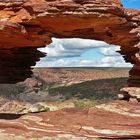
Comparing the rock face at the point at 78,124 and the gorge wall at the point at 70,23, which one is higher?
the gorge wall at the point at 70,23

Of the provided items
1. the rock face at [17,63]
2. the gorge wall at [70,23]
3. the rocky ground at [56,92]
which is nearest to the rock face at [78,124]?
the gorge wall at [70,23]

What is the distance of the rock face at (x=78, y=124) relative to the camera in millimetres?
16625

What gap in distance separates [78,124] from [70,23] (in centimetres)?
434

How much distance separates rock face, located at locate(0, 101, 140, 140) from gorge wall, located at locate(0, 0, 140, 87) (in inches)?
130

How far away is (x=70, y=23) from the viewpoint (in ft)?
61.1

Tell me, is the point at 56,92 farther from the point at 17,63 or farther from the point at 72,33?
the point at 72,33

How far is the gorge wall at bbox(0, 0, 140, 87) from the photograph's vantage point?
57.7 ft

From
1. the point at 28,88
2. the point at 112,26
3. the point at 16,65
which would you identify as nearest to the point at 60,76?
the point at 28,88

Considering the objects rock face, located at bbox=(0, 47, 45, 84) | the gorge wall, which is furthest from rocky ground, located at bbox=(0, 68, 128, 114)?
the gorge wall

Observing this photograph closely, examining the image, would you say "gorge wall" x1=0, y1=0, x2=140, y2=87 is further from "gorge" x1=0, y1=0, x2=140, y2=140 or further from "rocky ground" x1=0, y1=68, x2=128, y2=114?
"rocky ground" x1=0, y1=68, x2=128, y2=114

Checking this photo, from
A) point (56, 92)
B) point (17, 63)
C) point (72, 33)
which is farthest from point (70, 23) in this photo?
point (56, 92)

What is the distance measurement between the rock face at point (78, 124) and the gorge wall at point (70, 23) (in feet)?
10.8

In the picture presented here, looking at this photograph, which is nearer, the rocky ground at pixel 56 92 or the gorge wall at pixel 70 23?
the gorge wall at pixel 70 23

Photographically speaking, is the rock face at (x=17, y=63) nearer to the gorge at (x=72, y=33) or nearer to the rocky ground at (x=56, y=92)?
the gorge at (x=72, y=33)
